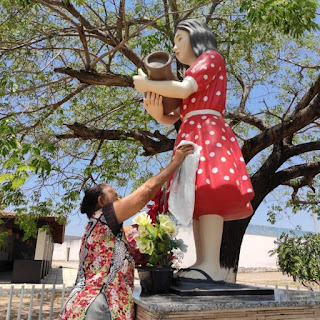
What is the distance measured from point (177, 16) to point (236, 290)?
4.77 m

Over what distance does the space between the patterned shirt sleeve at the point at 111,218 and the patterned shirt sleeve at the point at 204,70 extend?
3.70 feet

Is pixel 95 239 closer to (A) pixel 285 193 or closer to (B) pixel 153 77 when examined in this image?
(B) pixel 153 77

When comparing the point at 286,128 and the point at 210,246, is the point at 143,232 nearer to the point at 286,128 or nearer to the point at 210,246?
the point at 210,246

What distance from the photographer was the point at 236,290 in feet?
7.04

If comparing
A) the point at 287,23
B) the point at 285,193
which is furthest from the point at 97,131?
the point at 285,193

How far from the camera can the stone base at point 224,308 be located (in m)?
1.74

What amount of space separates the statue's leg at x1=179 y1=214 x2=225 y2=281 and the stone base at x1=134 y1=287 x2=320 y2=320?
0.25 meters

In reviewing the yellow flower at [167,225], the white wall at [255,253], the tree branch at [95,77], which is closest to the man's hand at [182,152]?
the yellow flower at [167,225]

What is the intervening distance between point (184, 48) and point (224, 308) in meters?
1.97

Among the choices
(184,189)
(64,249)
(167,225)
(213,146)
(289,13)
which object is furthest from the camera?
(64,249)

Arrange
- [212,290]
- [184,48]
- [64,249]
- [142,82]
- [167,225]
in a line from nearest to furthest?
[212,290] → [167,225] → [142,82] → [184,48] → [64,249]

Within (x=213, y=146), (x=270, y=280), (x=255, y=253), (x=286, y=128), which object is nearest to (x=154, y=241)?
(x=213, y=146)

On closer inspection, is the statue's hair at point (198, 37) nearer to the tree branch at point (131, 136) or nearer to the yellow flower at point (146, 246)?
the yellow flower at point (146, 246)

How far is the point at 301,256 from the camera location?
436 inches
